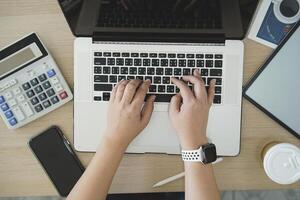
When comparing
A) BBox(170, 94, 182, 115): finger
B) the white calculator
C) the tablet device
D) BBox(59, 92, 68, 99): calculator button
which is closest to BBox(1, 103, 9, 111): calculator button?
the white calculator

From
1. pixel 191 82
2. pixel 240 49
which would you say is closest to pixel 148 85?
pixel 191 82

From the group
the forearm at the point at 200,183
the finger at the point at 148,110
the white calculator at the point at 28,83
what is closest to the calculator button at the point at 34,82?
the white calculator at the point at 28,83

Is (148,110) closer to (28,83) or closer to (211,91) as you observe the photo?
(211,91)

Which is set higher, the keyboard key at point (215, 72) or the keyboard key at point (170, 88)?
the keyboard key at point (215, 72)

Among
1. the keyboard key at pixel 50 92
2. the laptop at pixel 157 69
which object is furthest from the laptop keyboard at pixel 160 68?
the keyboard key at pixel 50 92

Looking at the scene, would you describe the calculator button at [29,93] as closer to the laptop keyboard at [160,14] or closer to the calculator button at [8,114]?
the calculator button at [8,114]

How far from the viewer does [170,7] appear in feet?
2.30

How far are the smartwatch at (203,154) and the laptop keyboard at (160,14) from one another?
8.6 inches

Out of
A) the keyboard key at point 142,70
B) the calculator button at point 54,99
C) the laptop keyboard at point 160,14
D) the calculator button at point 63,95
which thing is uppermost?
the laptop keyboard at point 160,14

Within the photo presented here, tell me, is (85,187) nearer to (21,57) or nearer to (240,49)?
(21,57)

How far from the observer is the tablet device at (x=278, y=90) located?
0.77 meters

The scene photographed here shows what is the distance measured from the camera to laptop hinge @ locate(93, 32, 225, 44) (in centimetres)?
76

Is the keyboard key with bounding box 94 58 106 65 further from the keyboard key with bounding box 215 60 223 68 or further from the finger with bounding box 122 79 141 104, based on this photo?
the keyboard key with bounding box 215 60 223 68

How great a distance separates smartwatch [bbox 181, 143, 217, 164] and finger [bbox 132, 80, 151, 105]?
12 cm
